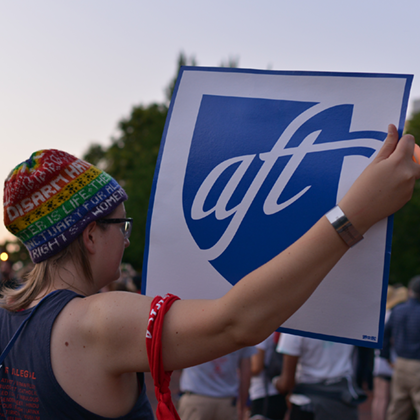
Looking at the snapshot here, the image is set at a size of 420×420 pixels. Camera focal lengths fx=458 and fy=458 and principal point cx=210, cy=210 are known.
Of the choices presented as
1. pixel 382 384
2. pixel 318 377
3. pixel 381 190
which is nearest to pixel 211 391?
pixel 318 377

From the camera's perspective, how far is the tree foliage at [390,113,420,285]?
2495 cm

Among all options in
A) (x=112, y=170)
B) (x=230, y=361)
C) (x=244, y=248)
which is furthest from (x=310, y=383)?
(x=112, y=170)

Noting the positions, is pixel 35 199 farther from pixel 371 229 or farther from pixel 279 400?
pixel 279 400

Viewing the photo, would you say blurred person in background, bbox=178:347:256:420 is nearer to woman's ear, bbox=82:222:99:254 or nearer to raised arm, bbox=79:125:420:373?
woman's ear, bbox=82:222:99:254

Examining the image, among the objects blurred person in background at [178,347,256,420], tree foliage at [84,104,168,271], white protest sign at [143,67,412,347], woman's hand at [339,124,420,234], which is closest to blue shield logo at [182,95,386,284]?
white protest sign at [143,67,412,347]

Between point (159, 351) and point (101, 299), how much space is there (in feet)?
0.77

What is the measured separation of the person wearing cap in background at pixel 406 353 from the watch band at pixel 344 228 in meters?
5.02

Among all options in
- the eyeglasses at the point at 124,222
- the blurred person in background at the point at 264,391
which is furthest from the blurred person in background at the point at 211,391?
the eyeglasses at the point at 124,222

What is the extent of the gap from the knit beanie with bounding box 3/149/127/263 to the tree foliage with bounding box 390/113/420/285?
25.7 m

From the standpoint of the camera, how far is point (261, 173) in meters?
1.50

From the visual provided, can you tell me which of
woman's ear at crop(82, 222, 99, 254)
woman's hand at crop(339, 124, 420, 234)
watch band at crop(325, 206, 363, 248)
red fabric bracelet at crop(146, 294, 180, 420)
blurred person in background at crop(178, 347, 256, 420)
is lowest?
blurred person in background at crop(178, 347, 256, 420)

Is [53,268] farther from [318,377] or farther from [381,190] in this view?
[318,377]

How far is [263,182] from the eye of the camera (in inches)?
59.0

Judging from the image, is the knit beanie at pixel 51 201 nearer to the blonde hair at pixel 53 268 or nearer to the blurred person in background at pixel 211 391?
the blonde hair at pixel 53 268
